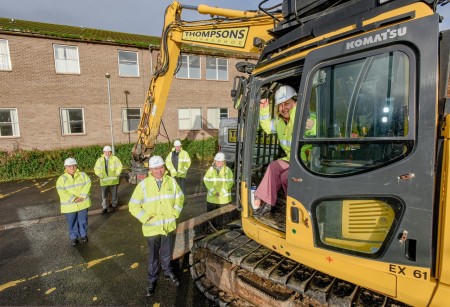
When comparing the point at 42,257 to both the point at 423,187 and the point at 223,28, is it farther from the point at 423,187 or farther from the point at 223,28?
the point at 423,187

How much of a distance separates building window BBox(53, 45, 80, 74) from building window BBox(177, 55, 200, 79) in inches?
232

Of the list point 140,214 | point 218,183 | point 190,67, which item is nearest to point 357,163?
point 140,214

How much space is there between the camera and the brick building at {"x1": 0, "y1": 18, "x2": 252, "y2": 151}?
13.2 m

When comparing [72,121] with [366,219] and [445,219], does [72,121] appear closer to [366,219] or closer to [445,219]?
[366,219]

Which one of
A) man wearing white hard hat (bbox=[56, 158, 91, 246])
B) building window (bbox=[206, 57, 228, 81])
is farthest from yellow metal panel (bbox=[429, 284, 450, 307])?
building window (bbox=[206, 57, 228, 81])

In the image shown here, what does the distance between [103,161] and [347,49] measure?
6.97 metres

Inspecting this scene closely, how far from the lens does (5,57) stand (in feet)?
42.4

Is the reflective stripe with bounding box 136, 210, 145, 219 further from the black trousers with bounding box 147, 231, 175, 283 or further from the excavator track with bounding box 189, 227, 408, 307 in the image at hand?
the excavator track with bounding box 189, 227, 408, 307

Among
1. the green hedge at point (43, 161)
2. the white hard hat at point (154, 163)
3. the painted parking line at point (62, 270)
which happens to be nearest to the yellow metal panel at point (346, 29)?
Answer: the white hard hat at point (154, 163)

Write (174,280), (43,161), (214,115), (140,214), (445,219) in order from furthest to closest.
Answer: (214,115)
(43,161)
(174,280)
(140,214)
(445,219)

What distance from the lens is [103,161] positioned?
24.5 feet

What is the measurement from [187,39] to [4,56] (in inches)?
503

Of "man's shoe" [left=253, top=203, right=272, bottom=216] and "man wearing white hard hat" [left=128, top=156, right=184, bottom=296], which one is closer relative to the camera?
"man's shoe" [left=253, top=203, right=272, bottom=216]

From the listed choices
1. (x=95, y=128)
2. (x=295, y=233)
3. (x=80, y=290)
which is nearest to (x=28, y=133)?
(x=95, y=128)
